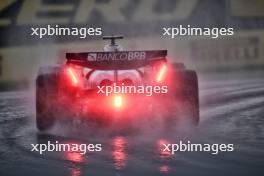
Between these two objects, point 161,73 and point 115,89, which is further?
point 161,73

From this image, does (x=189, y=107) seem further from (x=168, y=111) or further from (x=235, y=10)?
(x=235, y=10)

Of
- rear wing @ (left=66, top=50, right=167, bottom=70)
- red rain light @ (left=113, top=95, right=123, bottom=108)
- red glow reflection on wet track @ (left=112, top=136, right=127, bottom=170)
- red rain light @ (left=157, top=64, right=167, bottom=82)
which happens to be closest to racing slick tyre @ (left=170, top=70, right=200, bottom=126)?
red rain light @ (left=157, top=64, right=167, bottom=82)

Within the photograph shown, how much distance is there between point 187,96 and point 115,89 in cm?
90

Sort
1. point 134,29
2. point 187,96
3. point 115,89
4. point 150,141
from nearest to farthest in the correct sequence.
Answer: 1. point 115,89
2. point 150,141
3. point 187,96
4. point 134,29

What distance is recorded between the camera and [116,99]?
256 inches

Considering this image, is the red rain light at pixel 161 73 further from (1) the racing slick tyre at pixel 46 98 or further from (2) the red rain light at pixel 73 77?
(1) the racing slick tyre at pixel 46 98

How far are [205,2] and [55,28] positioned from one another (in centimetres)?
206

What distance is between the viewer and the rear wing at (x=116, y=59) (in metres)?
6.62

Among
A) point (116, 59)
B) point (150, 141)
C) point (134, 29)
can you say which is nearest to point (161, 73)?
point (116, 59)

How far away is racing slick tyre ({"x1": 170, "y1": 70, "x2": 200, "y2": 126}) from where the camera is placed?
689 centimetres

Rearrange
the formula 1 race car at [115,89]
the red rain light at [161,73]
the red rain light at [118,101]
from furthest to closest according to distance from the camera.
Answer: the red rain light at [161,73]
the formula 1 race car at [115,89]
the red rain light at [118,101]

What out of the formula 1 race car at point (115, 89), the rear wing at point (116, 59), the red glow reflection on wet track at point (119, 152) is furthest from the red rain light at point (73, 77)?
the red glow reflection on wet track at point (119, 152)

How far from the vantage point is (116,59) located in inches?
261

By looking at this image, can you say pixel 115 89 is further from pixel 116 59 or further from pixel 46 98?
pixel 46 98
